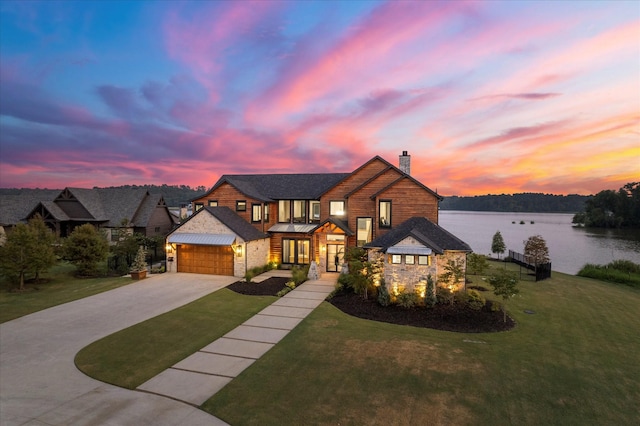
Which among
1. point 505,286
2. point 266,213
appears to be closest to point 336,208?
point 266,213

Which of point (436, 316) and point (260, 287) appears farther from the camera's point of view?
point (260, 287)

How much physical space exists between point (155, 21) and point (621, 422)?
89.1ft

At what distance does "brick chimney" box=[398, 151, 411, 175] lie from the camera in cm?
2477

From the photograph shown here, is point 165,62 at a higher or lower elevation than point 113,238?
higher

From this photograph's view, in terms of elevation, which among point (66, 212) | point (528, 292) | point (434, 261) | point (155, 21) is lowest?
point (528, 292)

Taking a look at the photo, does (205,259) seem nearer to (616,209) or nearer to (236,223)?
(236,223)

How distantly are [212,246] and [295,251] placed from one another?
6575 millimetres

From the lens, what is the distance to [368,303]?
16281 mm

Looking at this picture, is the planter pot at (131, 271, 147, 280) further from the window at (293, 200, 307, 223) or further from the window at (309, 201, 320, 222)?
Result: the window at (309, 201, 320, 222)

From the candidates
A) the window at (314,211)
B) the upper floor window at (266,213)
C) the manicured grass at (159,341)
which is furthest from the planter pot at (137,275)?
the window at (314,211)

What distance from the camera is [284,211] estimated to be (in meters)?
27.6

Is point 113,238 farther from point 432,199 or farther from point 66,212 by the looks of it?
point 432,199

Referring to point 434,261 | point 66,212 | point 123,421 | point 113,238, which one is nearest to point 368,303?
point 434,261

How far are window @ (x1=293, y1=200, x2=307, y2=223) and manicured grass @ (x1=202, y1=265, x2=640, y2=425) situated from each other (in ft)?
44.6
